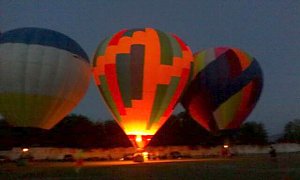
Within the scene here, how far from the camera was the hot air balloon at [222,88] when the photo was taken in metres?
35.8

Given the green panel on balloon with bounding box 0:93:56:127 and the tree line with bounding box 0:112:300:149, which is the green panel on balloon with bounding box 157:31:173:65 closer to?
the green panel on balloon with bounding box 0:93:56:127

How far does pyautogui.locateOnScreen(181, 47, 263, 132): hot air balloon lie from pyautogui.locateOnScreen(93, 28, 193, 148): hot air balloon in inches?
164

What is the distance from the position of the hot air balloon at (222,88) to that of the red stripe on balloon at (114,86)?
21.2ft

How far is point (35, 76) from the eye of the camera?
2919 cm

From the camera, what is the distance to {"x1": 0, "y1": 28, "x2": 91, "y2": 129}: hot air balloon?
2916 centimetres

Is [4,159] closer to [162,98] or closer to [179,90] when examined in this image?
[162,98]

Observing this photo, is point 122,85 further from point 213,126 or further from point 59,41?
point 213,126

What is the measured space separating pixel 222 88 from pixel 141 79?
304 inches

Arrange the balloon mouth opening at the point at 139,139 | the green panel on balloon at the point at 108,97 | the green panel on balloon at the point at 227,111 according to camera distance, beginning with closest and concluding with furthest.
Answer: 1. the balloon mouth opening at the point at 139,139
2. the green panel on balloon at the point at 108,97
3. the green panel on balloon at the point at 227,111

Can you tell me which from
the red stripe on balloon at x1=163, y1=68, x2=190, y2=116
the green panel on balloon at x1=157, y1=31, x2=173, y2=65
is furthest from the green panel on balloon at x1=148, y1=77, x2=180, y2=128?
the green panel on balloon at x1=157, y1=31, x2=173, y2=65

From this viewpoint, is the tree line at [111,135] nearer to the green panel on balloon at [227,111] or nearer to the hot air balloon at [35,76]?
the green panel on balloon at [227,111]

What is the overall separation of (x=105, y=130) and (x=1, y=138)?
17033 mm

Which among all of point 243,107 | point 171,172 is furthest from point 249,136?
point 171,172

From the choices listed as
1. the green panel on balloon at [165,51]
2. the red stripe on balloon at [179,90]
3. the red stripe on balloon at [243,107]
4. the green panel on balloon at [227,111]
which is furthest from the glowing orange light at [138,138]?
the red stripe on balloon at [243,107]
